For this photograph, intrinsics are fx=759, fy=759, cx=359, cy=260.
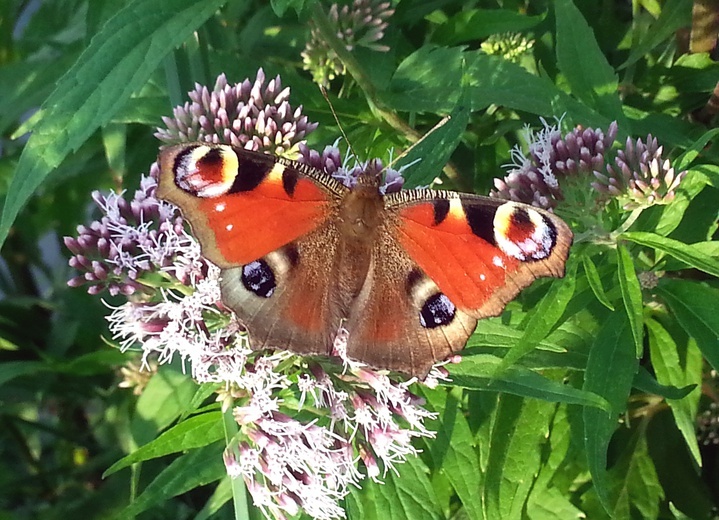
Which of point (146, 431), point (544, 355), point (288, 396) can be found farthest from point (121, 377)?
point (544, 355)

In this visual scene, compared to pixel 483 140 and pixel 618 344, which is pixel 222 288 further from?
pixel 483 140

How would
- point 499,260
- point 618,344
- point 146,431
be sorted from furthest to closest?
point 146,431 → point 618,344 → point 499,260

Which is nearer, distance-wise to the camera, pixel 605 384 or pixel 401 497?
pixel 605 384

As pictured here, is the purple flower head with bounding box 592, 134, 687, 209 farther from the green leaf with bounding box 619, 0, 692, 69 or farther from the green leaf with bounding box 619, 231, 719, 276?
the green leaf with bounding box 619, 0, 692, 69

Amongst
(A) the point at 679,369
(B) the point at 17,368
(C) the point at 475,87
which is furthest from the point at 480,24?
(B) the point at 17,368

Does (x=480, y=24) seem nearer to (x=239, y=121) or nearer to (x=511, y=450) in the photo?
(x=239, y=121)

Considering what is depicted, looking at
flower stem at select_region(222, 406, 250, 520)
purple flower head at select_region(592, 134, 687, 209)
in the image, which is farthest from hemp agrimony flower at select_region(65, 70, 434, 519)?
purple flower head at select_region(592, 134, 687, 209)
